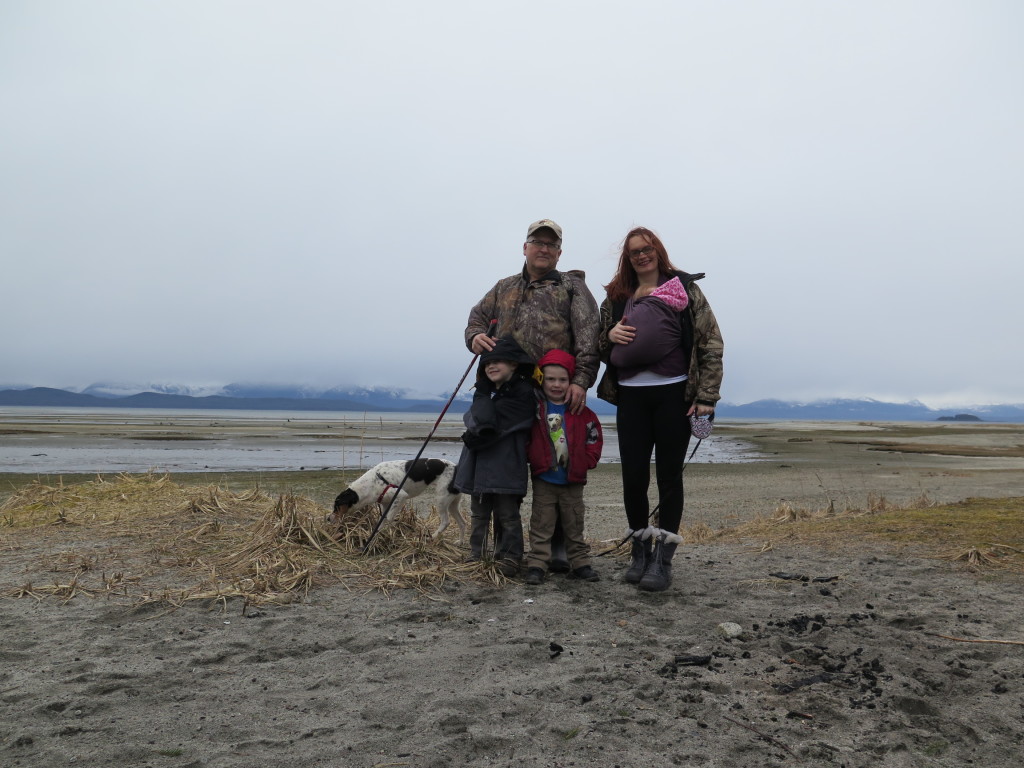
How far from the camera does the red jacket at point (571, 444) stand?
435cm

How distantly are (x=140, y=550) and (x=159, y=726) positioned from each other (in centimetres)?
319

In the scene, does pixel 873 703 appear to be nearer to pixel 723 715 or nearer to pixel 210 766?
pixel 723 715

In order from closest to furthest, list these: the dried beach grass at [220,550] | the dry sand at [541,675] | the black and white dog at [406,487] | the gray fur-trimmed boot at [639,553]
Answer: the dry sand at [541,675]
the dried beach grass at [220,550]
the gray fur-trimmed boot at [639,553]
the black and white dog at [406,487]

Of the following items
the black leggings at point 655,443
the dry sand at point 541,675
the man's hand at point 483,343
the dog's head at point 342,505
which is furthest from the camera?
the dog's head at point 342,505

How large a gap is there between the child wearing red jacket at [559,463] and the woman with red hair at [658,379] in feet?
0.88

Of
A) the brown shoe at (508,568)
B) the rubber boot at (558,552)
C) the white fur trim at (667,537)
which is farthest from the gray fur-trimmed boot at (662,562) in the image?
the brown shoe at (508,568)

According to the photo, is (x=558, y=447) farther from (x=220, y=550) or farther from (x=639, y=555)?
(x=220, y=550)

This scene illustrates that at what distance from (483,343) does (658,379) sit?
1.20 meters

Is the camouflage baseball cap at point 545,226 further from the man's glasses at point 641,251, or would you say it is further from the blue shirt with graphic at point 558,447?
the blue shirt with graphic at point 558,447

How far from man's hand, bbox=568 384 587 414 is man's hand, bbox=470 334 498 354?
61 centimetres

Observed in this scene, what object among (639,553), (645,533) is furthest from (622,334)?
(639,553)

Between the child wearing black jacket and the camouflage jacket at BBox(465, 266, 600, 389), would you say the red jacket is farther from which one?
the camouflage jacket at BBox(465, 266, 600, 389)

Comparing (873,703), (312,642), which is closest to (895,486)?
(873,703)

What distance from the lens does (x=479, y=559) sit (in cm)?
463
